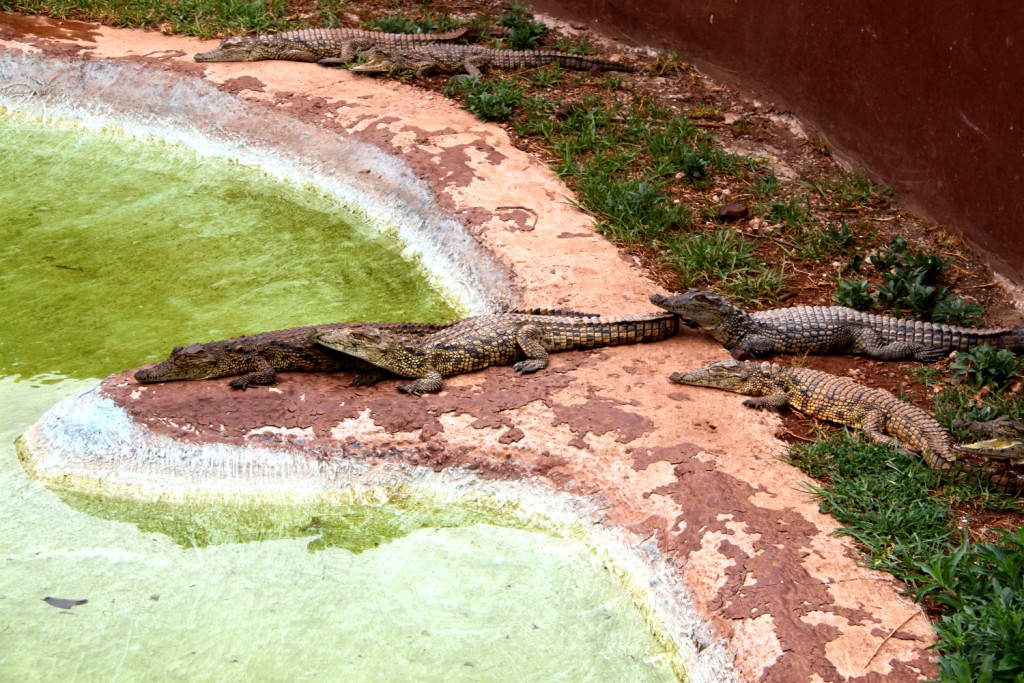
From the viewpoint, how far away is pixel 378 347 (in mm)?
5098

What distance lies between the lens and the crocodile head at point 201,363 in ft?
16.3

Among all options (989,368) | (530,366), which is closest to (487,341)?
(530,366)

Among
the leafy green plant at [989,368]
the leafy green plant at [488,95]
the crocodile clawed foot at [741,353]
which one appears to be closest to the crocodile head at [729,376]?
the crocodile clawed foot at [741,353]

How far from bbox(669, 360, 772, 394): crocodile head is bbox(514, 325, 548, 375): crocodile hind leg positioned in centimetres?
65

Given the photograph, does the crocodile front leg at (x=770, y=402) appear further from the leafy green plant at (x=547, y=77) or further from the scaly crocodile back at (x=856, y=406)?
the leafy green plant at (x=547, y=77)

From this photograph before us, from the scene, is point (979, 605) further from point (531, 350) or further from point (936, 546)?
point (531, 350)

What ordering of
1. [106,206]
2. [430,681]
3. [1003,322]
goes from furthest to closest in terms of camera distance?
1. [106,206]
2. [1003,322]
3. [430,681]

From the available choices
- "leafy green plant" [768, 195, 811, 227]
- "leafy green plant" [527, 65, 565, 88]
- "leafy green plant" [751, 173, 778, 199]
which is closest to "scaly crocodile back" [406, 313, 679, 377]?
"leafy green plant" [768, 195, 811, 227]

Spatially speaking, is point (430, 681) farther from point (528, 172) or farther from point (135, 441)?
point (528, 172)

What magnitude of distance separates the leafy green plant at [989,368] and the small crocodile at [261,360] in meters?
2.71

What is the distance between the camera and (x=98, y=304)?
6320 millimetres

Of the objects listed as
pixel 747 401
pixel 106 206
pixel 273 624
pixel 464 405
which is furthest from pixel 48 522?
pixel 106 206

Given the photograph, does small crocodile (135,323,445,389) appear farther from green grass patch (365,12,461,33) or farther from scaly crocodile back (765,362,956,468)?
green grass patch (365,12,461,33)

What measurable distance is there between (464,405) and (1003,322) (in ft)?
10.1
